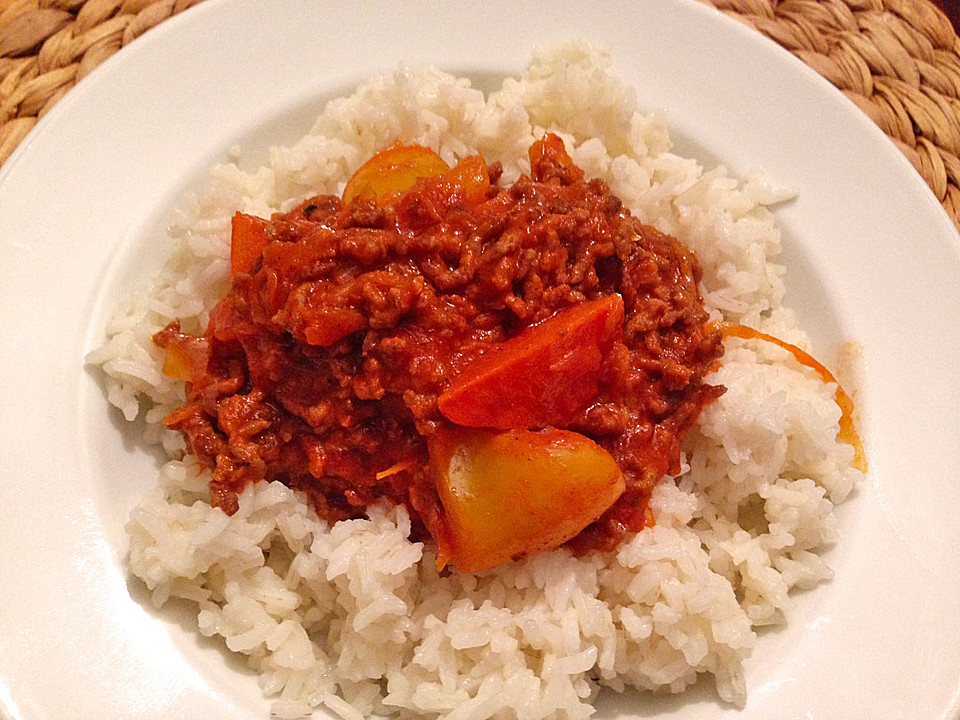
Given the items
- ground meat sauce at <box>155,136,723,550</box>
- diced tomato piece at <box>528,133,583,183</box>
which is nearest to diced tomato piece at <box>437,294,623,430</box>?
ground meat sauce at <box>155,136,723,550</box>

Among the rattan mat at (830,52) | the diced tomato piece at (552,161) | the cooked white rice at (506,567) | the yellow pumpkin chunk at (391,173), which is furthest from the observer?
the rattan mat at (830,52)

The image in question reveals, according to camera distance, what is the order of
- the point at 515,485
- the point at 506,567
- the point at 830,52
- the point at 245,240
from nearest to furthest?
1. the point at 515,485
2. the point at 506,567
3. the point at 245,240
4. the point at 830,52

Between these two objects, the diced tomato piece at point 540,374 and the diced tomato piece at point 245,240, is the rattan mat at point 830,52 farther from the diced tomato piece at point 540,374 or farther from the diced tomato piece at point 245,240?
the diced tomato piece at point 540,374

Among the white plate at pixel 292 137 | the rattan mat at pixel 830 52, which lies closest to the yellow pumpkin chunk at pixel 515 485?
the white plate at pixel 292 137

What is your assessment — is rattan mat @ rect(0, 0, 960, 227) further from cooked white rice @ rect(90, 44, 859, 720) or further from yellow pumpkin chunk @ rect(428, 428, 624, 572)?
yellow pumpkin chunk @ rect(428, 428, 624, 572)

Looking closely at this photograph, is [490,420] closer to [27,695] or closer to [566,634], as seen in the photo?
[566,634]

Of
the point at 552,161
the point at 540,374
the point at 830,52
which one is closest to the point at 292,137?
the point at 552,161

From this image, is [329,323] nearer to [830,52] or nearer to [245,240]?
[245,240]
